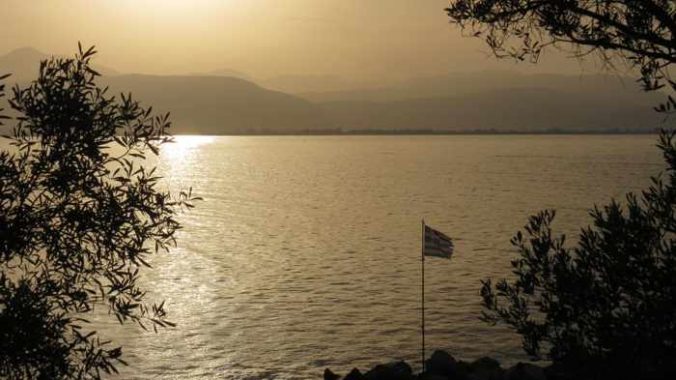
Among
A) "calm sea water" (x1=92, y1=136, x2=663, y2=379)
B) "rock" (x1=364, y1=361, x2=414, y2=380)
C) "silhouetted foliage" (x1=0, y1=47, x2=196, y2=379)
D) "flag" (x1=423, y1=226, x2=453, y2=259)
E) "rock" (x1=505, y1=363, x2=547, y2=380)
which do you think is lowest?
"calm sea water" (x1=92, y1=136, x2=663, y2=379)

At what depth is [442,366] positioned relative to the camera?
775 inches

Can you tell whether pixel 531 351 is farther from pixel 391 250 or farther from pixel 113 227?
pixel 391 250

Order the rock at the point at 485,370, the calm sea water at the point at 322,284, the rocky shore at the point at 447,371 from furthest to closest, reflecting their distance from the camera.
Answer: the calm sea water at the point at 322,284 → the rock at the point at 485,370 → the rocky shore at the point at 447,371

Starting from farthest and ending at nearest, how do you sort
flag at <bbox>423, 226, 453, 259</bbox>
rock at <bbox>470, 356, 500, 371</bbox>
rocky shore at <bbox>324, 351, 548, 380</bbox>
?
rock at <bbox>470, 356, 500, 371</bbox> → flag at <bbox>423, 226, 453, 259</bbox> → rocky shore at <bbox>324, 351, 548, 380</bbox>

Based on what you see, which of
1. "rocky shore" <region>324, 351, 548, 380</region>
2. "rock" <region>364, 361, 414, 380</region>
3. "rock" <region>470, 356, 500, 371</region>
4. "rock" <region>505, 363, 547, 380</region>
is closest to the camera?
"rock" <region>505, 363, 547, 380</region>

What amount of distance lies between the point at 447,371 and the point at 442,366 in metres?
0.20

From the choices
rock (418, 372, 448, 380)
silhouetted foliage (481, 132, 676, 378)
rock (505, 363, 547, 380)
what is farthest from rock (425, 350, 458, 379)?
silhouetted foliage (481, 132, 676, 378)

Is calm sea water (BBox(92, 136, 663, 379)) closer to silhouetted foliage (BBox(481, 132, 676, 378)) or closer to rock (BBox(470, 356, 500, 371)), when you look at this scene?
rock (BBox(470, 356, 500, 371))

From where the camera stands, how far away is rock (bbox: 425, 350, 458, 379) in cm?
1955

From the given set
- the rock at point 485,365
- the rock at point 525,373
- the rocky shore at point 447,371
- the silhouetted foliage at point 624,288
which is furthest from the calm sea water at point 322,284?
the silhouetted foliage at point 624,288

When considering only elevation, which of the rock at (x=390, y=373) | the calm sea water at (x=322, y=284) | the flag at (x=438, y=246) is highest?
the flag at (x=438, y=246)

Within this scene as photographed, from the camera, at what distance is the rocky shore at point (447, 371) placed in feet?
59.2

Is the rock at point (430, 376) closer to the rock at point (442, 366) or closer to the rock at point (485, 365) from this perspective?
the rock at point (442, 366)

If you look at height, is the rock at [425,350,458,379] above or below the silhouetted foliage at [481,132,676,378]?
below
